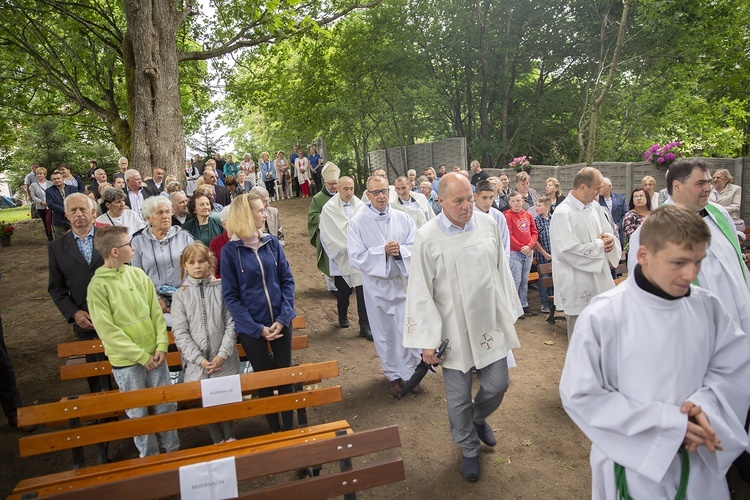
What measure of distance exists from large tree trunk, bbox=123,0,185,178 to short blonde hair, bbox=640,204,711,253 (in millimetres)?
10868

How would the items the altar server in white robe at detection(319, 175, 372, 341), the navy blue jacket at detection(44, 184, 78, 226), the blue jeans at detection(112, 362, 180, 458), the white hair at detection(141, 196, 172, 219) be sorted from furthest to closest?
the navy blue jacket at detection(44, 184, 78, 226), the altar server in white robe at detection(319, 175, 372, 341), the white hair at detection(141, 196, 172, 219), the blue jeans at detection(112, 362, 180, 458)

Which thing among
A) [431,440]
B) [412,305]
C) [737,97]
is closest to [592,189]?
[412,305]

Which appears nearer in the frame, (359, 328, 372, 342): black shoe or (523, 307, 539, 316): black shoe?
(359, 328, 372, 342): black shoe

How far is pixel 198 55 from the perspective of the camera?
A: 45.0 ft

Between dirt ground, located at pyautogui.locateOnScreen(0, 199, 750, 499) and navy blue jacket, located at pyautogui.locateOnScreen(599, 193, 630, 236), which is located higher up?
navy blue jacket, located at pyautogui.locateOnScreen(599, 193, 630, 236)

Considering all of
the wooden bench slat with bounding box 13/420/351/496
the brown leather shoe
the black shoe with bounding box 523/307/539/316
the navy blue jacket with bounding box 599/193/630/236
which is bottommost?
the black shoe with bounding box 523/307/539/316

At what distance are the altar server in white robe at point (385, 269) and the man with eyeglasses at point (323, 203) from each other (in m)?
2.39

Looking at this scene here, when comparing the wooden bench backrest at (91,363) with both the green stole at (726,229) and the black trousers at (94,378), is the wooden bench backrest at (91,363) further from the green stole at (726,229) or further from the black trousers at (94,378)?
the green stole at (726,229)

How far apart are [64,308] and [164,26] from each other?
28.1 ft

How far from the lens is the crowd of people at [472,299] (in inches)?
94.3

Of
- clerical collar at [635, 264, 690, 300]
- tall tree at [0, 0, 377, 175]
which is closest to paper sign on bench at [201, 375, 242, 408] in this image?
clerical collar at [635, 264, 690, 300]

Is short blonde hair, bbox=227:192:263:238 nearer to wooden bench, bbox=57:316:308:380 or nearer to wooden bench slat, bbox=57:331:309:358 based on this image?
wooden bench, bbox=57:316:308:380

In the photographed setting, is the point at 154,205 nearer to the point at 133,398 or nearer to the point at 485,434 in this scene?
the point at 133,398

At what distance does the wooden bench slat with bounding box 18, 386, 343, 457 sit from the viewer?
137 inches
